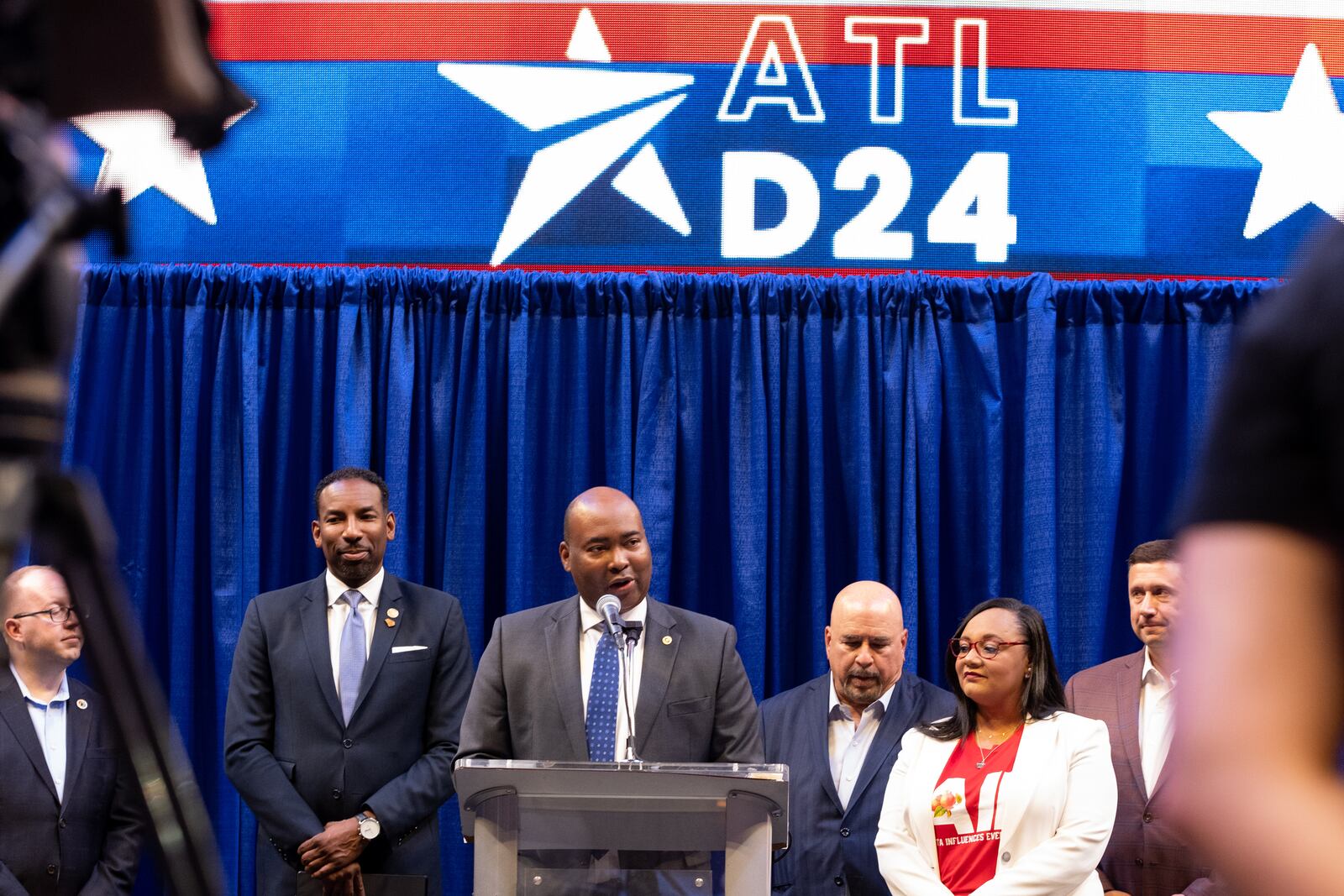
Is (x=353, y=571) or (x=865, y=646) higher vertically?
(x=353, y=571)

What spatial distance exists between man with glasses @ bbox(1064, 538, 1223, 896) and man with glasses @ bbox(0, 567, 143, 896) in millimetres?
2806

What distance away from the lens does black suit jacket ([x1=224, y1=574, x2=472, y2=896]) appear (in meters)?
4.41

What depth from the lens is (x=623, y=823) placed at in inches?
119

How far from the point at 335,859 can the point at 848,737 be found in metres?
1.52

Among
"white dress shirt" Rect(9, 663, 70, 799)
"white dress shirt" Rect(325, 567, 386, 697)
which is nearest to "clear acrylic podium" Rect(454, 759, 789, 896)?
"white dress shirt" Rect(325, 567, 386, 697)

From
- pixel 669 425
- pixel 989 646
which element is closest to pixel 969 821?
pixel 989 646

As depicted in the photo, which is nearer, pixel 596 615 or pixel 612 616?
pixel 612 616

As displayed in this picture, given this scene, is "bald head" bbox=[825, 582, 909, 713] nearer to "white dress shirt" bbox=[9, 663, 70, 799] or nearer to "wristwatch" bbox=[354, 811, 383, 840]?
"wristwatch" bbox=[354, 811, 383, 840]

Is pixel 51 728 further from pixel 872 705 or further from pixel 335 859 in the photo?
pixel 872 705

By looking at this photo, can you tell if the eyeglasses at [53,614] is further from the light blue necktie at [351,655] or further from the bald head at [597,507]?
the bald head at [597,507]

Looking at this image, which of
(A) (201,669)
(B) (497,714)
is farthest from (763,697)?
(A) (201,669)

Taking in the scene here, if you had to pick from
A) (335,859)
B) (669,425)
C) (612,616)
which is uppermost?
(669,425)

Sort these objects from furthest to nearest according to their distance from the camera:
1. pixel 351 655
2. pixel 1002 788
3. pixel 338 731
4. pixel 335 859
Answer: pixel 351 655 → pixel 338 731 → pixel 335 859 → pixel 1002 788

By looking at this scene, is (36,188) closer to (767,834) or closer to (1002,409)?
(767,834)
